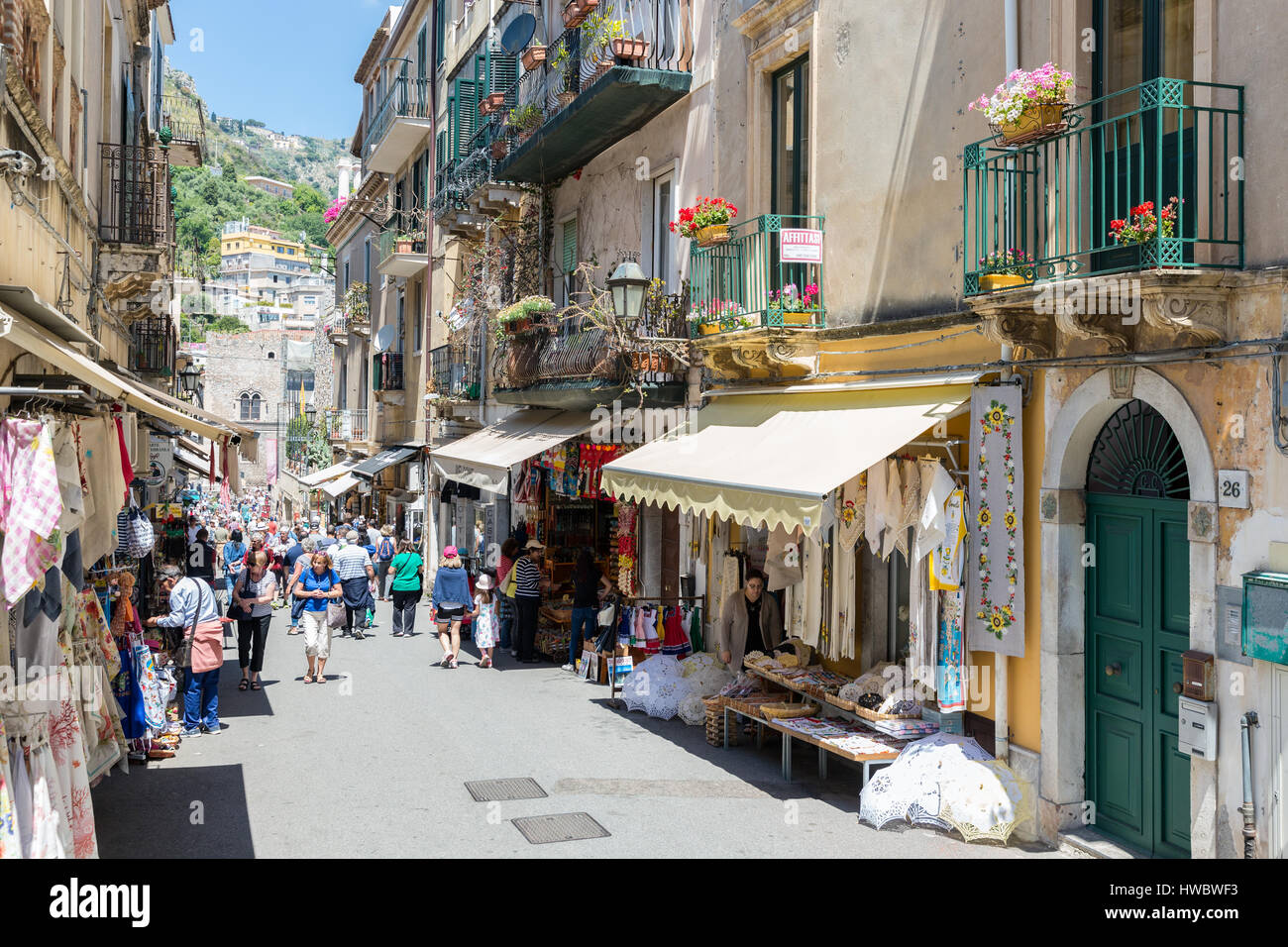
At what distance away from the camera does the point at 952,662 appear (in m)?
8.60

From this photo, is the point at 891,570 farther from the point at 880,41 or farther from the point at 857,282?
the point at 880,41

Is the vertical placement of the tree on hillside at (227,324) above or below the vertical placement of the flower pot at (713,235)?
above

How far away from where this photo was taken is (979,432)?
845 centimetres

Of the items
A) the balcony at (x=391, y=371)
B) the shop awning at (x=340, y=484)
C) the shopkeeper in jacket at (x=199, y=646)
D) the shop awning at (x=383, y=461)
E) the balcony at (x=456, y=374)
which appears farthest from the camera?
the shop awning at (x=340, y=484)

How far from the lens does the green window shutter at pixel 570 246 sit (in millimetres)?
18000

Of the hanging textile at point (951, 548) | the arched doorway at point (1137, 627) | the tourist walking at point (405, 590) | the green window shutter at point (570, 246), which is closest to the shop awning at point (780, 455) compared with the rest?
the hanging textile at point (951, 548)

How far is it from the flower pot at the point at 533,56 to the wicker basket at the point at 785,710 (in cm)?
1126

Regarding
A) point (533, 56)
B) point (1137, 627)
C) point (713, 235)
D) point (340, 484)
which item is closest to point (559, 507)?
point (533, 56)

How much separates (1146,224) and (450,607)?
11.1 meters

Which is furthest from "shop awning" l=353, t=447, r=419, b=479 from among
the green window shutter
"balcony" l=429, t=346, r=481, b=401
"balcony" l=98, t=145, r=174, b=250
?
"balcony" l=98, t=145, r=174, b=250

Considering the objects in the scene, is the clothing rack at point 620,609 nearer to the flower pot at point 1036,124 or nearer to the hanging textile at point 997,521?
the hanging textile at point 997,521

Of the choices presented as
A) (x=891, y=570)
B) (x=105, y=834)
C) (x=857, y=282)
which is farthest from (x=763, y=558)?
(x=105, y=834)

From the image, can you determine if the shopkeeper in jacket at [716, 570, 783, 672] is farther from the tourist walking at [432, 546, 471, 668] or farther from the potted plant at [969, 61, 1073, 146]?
the potted plant at [969, 61, 1073, 146]

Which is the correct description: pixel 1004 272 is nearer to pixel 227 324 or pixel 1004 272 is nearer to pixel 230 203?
pixel 227 324
